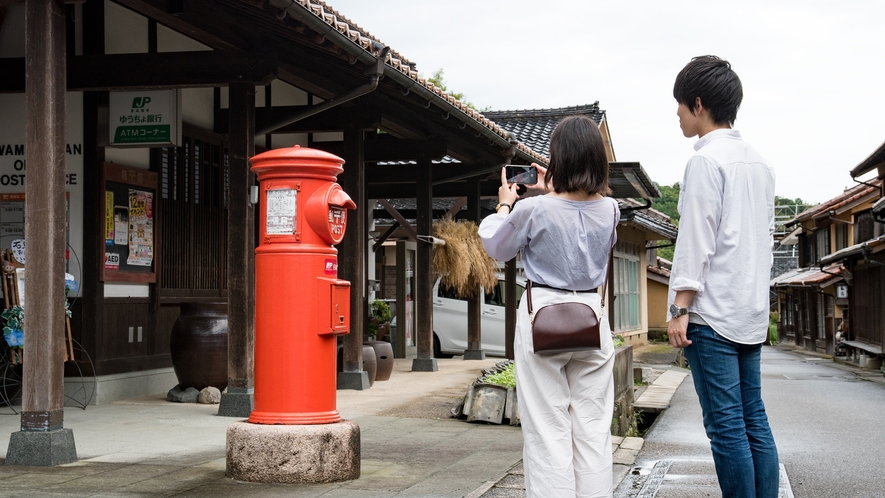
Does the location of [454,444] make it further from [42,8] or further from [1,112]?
[1,112]

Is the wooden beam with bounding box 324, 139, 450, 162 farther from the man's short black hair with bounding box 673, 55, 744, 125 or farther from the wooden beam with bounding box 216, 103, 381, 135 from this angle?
the man's short black hair with bounding box 673, 55, 744, 125

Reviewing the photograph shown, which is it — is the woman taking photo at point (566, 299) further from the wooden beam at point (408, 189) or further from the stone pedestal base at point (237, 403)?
the wooden beam at point (408, 189)

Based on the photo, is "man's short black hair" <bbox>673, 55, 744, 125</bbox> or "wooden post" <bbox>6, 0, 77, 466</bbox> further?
"wooden post" <bbox>6, 0, 77, 466</bbox>

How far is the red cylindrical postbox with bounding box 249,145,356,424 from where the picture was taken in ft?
18.2

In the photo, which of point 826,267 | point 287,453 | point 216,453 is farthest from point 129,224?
point 826,267

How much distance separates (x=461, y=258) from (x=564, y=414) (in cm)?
1102

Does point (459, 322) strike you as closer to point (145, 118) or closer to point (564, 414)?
point (145, 118)

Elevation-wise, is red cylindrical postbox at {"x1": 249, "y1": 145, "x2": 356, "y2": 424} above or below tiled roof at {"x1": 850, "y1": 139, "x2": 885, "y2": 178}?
below

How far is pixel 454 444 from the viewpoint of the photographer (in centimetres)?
718

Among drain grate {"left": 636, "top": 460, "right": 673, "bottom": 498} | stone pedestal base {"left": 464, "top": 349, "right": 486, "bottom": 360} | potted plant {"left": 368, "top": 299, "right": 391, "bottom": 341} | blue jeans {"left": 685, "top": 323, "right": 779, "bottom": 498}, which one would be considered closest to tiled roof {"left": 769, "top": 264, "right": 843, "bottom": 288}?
stone pedestal base {"left": 464, "top": 349, "right": 486, "bottom": 360}

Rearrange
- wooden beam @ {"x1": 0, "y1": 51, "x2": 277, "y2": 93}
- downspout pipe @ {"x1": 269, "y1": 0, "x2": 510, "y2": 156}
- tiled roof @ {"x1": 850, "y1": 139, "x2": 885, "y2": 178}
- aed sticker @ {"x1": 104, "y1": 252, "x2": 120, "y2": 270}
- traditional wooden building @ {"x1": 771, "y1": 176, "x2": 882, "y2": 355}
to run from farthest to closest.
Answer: traditional wooden building @ {"x1": 771, "y1": 176, "x2": 882, "y2": 355}
tiled roof @ {"x1": 850, "y1": 139, "x2": 885, "y2": 178}
aed sticker @ {"x1": 104, "y1": 252, "x2": 120, "y2": 270}
wooden beam @ {"x1": 0, "y1": 51, "x2": 277, "y2": 93}
downspout pipe @ {"x1": 269, "y1": 0, "x2": 510, "y2": 156}

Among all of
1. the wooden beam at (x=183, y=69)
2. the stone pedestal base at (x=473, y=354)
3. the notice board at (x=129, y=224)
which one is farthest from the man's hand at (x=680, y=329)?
the stone pedestal base at (x=473, y=354)

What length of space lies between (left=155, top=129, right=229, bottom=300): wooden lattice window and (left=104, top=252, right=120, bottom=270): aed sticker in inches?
27.4

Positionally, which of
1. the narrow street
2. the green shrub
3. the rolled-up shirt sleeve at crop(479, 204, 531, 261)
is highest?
the rolled-up shirt sleeve at crop(479, 204, 531, 261)
